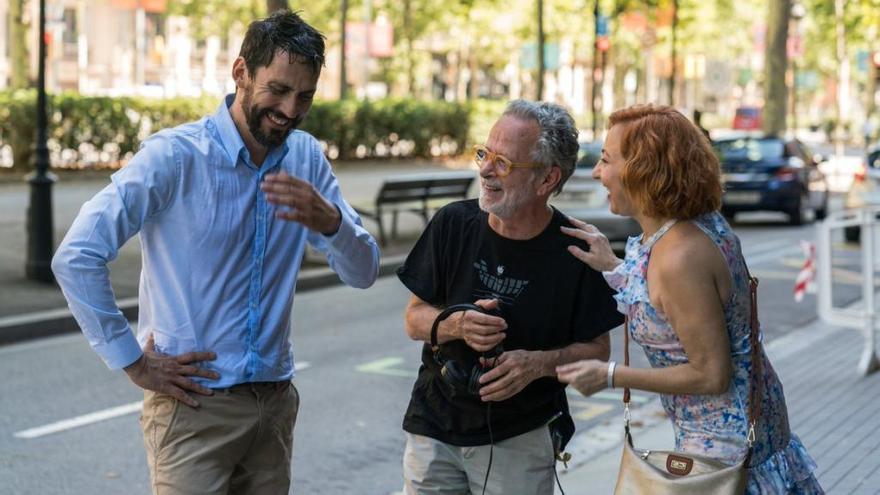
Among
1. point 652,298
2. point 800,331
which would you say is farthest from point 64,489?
point 800,331

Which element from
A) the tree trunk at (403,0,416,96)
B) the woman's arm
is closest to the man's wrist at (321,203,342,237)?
the woman's arm

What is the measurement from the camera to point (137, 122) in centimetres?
2677

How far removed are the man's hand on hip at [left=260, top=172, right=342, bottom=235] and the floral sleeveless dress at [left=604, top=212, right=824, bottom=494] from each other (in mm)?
748

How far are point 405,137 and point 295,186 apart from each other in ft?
108

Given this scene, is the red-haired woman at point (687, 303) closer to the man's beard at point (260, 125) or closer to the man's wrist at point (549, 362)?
the man's wrist at point (549, 362)

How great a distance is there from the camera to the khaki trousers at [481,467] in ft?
11.6

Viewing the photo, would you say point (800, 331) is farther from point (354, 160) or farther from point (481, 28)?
point (481, 28)

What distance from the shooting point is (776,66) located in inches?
1368

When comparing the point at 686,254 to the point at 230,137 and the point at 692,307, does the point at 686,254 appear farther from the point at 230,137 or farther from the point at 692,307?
the point at 230,137

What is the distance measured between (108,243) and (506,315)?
1.03 metres

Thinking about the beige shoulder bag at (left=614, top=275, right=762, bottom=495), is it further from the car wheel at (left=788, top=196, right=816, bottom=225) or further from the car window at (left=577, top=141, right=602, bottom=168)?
the car wheel at (left=788, top=196, right=816, bottom=225)

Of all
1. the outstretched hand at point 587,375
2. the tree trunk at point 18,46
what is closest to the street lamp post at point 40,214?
the outstretched hand at point 587,375

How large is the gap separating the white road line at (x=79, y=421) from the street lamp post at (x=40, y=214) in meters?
4.60

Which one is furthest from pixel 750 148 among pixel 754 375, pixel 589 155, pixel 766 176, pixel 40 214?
pixel 754 375
